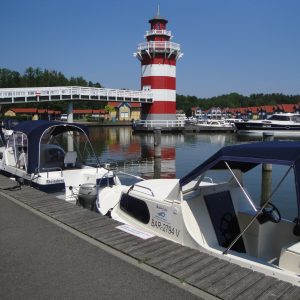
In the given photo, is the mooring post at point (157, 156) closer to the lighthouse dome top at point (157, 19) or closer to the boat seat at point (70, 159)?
the boat seat at point (70, 159)

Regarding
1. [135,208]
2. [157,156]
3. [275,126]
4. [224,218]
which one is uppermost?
[275,126]

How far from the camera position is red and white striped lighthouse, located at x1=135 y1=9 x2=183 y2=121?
58.8m

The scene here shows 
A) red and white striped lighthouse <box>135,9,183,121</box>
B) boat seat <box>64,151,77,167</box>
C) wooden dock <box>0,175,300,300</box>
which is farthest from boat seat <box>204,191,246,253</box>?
red and white striped lighthouse <box>135,9,183,121</box>

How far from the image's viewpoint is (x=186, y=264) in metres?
6.12

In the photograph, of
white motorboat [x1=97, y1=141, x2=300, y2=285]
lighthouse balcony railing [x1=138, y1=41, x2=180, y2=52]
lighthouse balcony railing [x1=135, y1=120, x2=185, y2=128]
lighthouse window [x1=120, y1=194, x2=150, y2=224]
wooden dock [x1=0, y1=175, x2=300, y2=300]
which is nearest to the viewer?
wooden dock [x1=0, y1=175, x2=300, y2=300]

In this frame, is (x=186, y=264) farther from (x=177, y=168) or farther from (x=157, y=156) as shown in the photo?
(x=157, y=156)

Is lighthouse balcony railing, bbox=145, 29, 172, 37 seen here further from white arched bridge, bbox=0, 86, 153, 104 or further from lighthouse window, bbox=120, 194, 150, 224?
lighthouse window, bbox=120, 194, 150, 224

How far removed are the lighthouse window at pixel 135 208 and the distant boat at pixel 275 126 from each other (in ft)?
166

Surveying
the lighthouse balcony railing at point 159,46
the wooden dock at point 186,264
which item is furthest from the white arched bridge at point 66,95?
the wooden dock at point 186,264

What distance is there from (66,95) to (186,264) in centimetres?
4904

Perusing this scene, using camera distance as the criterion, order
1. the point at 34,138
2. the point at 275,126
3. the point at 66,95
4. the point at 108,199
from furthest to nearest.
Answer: the point at 275,126
the point at 66,95
the point at 34,138
the point at 108,199

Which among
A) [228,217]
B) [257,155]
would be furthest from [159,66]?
[257,155]

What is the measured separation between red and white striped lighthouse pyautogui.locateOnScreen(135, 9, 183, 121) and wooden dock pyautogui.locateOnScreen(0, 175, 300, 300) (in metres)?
51.5

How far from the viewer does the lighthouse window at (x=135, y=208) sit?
8.25 meters
